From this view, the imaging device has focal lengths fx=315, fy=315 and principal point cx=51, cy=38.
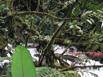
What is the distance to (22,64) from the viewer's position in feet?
2.30

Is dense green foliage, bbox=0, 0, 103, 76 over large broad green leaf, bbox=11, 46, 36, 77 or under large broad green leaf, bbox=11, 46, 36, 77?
under

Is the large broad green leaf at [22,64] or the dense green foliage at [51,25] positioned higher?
the large broad green leaf at [22,64]

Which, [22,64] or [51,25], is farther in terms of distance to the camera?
[51,25]

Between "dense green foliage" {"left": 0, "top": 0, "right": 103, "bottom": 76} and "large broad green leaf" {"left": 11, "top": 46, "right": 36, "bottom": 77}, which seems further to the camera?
"dense green foliage" {"left": 0, "top": 0, "right": 103, "bottom": 76}

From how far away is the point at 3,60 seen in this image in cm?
217

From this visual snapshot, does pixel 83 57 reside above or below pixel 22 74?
below

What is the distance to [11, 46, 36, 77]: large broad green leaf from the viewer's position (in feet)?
2.21

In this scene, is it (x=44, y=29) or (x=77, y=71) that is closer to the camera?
(x=77, y=71)

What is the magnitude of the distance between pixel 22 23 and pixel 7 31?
217mm

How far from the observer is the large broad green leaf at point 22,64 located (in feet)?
2.21

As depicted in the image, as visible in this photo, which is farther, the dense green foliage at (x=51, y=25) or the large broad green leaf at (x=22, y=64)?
the dense green foliage at (x=51, y=25)

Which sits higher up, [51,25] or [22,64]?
[22,64]

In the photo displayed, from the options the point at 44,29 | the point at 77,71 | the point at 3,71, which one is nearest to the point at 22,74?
the point at 3,71

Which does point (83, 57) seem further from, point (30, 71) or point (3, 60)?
point (30, 71)
